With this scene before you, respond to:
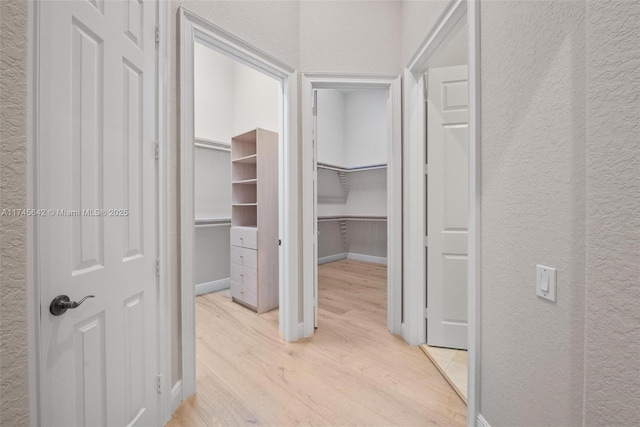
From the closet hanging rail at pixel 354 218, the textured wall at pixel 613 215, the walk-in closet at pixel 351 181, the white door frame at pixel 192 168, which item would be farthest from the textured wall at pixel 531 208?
the closet hanging rail at pixel 354 218

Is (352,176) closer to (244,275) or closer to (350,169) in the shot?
(350,169)

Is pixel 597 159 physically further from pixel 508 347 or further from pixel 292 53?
pixel 292 53

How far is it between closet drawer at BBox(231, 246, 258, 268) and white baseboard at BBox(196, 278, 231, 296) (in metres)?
0.66

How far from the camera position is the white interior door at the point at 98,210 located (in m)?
0.82

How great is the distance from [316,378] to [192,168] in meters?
1.56

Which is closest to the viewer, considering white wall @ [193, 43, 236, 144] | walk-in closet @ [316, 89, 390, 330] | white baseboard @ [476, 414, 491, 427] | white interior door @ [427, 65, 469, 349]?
white baseboard @ [476, 414, 491, 427]

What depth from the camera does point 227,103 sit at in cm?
390

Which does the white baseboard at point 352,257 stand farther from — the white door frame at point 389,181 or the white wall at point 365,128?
the white door frame at point 389,181

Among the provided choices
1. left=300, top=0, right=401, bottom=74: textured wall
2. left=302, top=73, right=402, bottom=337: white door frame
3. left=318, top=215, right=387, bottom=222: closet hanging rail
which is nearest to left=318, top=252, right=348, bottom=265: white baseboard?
left=318, top=215, right=387, bottom=222: closet hanging rail

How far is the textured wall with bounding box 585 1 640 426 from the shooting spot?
1.99ft

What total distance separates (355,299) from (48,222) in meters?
2.92

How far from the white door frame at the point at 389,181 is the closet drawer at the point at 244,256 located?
2.60 ft

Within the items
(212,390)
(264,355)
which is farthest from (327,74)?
(212,390)

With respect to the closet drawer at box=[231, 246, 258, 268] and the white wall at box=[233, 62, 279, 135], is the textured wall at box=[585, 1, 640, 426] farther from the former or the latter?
the white wall at box=[233, 62, 279, 135]
